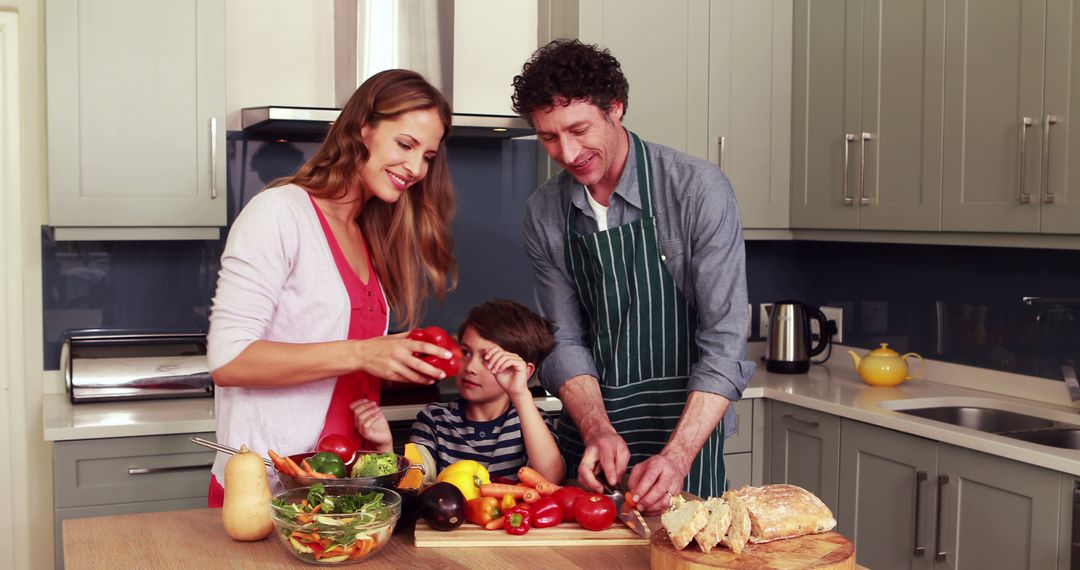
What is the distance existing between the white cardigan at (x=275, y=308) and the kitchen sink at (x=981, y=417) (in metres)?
1.82

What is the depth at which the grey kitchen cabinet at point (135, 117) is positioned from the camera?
8.89 ft

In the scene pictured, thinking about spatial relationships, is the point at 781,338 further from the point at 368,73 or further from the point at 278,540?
the point at 278,540

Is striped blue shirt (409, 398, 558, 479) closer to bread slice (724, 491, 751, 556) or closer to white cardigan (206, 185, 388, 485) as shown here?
white cardigan (206, 185, 388, 485)

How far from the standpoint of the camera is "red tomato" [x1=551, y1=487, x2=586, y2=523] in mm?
1588

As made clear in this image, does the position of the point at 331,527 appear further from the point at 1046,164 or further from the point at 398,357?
the point at 1046,164

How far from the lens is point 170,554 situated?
1.47 meters

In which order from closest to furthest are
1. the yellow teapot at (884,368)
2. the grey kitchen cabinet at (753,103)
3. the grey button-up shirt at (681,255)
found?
the grey button-up shirt at (681,255) < the yellow teapot at (884,368) < the grey kitchen cabinet at (753,103)

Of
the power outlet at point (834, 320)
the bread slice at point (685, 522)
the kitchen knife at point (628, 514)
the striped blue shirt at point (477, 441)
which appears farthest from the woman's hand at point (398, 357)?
the power outlet at point (834, 320)

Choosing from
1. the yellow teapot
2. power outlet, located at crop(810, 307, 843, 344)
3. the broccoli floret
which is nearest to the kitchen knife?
the broccoli floret

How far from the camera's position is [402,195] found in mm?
2027

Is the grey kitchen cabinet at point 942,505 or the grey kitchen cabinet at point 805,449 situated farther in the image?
the grey kitchen cabinet at point 805,449

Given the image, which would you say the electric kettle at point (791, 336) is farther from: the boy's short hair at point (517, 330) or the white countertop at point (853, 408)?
the boy's short hair at point (517, 330)

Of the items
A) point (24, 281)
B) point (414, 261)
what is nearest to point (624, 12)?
point (414, 261)

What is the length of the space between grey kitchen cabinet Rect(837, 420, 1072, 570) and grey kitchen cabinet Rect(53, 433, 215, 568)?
1741mm
